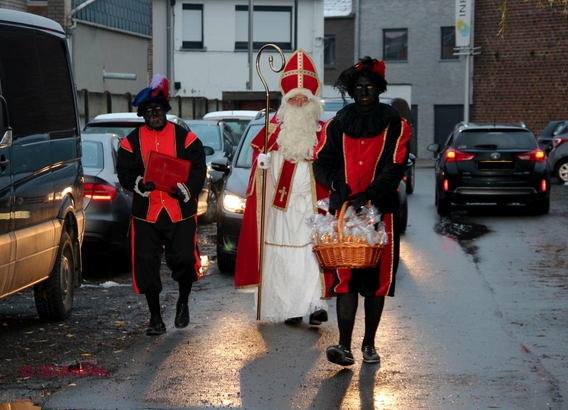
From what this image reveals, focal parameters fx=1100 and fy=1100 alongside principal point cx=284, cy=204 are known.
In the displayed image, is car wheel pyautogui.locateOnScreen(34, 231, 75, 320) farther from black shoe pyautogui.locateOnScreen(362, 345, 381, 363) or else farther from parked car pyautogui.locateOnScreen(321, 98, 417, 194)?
parked car pyautogui.locateOnScreen(321, 98, 417, 194)

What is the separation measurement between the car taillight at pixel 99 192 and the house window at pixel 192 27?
3549cm

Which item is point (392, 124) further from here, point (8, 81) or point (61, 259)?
point (61, 259)

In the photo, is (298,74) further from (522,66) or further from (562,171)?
(522,66)

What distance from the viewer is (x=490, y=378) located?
654cm

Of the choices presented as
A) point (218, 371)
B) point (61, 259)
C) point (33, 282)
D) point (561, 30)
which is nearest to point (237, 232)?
point (61, 259)

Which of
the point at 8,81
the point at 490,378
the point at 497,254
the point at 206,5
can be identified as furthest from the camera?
the point at 206,5

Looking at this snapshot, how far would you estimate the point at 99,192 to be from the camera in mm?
11211

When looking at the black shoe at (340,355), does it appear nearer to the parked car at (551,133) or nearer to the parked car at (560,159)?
the parked car at (560,159)

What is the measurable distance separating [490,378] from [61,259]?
370 centimetres

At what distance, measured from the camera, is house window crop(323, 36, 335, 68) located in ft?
163

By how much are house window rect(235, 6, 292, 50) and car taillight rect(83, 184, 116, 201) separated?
116ft

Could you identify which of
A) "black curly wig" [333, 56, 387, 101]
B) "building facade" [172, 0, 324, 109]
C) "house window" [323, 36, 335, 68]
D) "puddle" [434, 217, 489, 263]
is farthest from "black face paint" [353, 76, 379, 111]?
"house window" [323, 36, 335, 68]

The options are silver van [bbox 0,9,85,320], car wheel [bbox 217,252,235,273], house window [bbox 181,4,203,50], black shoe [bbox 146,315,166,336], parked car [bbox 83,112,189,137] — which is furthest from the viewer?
house window [bbox 181,4,203,50]

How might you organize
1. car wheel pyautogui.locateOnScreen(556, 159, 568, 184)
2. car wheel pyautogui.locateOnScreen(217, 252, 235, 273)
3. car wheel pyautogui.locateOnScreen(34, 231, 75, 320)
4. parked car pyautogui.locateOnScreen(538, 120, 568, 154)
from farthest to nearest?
1. parked car pyautogui.locateOnScreen(538, 120, 568, 154)
2. car wheel pyautogui.locateOnScreen(556, 159, 568, 184)
3. car wheel pyautogui.locateOnScreen(217, 252, 235, 273)
4. car wheel pyautogui.locateOnScreen(34, 231, 75, 320)
